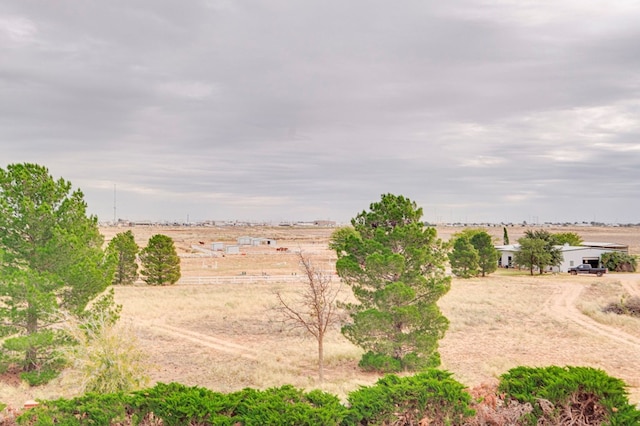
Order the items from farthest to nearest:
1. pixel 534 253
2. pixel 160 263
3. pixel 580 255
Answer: pixel 580 255
pixel 534 253
pixel 160 263

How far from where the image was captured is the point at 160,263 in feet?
154

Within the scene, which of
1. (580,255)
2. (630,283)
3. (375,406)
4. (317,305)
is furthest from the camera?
(580,255)

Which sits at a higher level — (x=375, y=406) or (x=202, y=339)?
(x=375, y=406)

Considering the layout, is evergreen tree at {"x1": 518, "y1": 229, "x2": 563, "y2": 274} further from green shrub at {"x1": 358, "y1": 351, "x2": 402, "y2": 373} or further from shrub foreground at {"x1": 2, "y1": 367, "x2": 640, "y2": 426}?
shrub foreground at {"x1": 2, "y1": 367, "x2": 640, "y2": 426}

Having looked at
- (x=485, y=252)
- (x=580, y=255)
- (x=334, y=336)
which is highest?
(x=485, y=252)

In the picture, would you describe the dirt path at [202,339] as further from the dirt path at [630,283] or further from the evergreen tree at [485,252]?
the evergreen tree at [485,252]

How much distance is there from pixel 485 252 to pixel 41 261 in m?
51.0

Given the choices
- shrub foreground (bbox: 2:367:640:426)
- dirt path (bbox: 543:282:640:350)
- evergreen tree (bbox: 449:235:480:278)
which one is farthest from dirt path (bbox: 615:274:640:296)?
shrub foreground (bbox: 2:367:640:426)

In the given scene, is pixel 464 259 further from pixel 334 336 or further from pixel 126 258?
pixel 126 258

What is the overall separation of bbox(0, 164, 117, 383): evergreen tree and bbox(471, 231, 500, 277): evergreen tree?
4839 cm

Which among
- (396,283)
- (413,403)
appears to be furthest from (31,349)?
(413,403)

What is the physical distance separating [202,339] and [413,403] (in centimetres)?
2036

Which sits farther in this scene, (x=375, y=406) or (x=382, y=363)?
(x=382, y=363)

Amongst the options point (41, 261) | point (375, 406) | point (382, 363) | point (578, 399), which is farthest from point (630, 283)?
point (41, 261)
